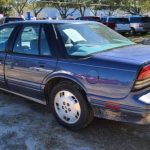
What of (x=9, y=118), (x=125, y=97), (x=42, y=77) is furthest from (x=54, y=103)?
(x=125, y=97)

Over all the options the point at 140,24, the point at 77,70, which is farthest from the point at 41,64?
the point at 140,24

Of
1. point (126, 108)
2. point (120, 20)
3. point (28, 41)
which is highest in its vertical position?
point (28, 41)

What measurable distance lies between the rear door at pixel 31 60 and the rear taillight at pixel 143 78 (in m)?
1.23

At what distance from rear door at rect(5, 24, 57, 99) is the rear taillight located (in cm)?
123

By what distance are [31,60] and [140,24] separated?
2312 centimetres

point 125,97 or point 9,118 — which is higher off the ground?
point 125,97

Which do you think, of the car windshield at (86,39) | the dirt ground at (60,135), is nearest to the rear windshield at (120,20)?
the car windshield at (86,39)

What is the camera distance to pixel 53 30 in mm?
4629

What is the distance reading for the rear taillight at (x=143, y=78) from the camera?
12.1ft

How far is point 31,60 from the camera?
4.78 m

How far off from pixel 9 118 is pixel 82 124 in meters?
1.29

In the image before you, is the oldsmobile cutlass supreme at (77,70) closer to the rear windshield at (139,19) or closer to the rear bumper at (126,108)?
the rear bumper at (126,108)

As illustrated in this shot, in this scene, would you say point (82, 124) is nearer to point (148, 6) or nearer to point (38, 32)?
point (38, 32)

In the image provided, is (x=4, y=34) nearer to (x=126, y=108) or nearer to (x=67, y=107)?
(x=67, y=107)
